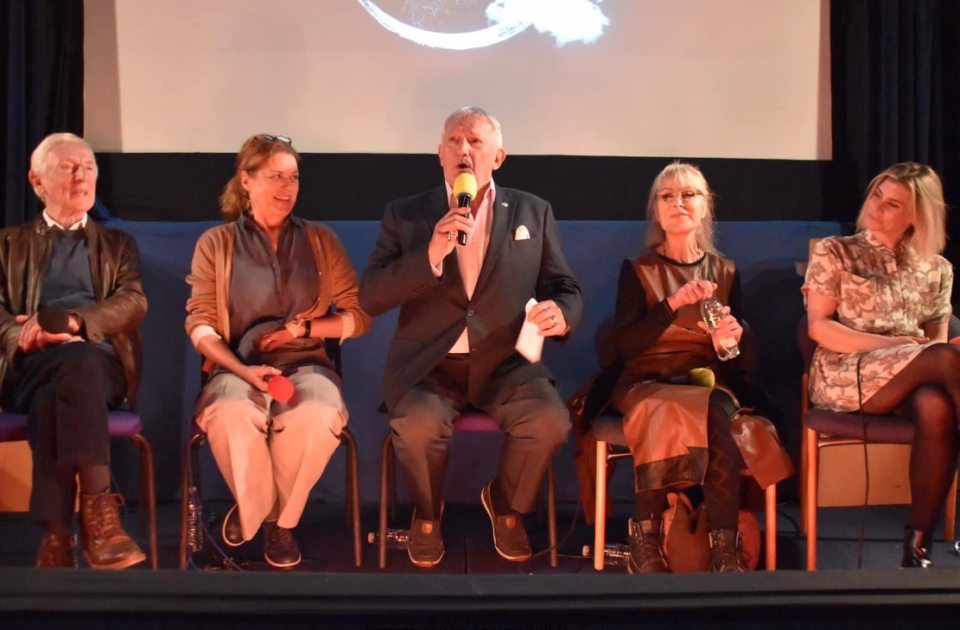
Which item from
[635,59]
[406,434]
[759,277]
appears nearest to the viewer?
[406,434]

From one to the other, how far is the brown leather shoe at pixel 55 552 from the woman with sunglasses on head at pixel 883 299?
2.37 m

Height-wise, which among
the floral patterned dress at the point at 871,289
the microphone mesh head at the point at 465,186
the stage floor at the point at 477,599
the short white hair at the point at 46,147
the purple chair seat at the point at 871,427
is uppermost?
the short white hair at the point at 46,147

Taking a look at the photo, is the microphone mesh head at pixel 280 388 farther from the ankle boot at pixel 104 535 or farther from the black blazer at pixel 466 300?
the ankle boot at pixel 104 535

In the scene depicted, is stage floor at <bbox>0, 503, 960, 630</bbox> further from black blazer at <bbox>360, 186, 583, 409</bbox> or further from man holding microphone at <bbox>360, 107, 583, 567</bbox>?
black blazer at <bbox>360, 186, 583, 409</bbox>

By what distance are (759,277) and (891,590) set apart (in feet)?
9.11

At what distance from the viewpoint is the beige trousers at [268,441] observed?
2949 millimetres

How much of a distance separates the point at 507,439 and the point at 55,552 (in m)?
1.35

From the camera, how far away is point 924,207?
3248mm

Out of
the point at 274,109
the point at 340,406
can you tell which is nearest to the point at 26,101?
the point at 274,109

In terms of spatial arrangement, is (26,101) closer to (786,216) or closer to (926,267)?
(786,216)

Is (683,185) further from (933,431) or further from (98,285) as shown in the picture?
(98,285)

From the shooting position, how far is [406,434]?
2.95 meters

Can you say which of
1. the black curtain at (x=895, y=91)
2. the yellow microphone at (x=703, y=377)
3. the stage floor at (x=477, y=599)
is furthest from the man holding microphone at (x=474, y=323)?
the black curtain at (x=895, y=91)

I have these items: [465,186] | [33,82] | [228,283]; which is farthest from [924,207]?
[33,82]
